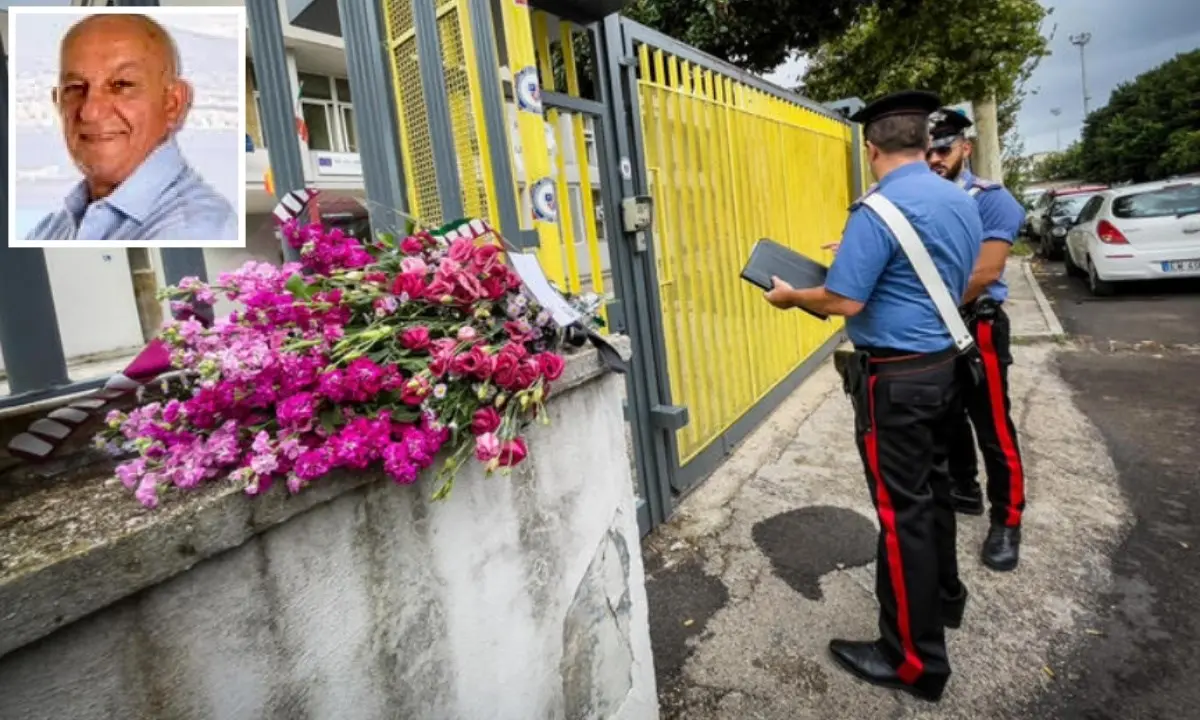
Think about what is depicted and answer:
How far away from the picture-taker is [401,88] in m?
2.47

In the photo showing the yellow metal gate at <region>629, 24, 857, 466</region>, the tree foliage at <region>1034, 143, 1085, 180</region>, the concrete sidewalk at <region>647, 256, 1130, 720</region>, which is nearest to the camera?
the concrete sidewalk at <region>647, 256, 1130, 720</region>

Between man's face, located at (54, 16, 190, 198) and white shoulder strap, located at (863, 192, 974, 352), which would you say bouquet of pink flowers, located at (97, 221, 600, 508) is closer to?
man's face, located at (54, 16, 190, 198)

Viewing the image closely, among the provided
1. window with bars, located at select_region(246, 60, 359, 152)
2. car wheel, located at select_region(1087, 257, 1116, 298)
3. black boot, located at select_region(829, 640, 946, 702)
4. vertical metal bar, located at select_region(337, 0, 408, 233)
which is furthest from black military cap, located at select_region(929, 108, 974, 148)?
window with bars, located at select_region(246, 60, 359, 152)

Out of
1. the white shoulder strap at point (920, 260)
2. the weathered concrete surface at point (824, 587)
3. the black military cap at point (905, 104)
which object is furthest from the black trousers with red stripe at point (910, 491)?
the black military cap at point (905, 104)

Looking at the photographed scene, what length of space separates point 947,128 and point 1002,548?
2.01 m

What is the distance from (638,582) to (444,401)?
1.05m

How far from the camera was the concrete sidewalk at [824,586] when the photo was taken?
234 cm

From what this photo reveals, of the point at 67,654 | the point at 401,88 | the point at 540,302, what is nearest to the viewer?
the point at 67,654

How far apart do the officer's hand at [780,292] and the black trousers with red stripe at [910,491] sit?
1.25 ft

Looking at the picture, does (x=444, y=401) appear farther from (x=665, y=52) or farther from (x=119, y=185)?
(x=665, y=52)

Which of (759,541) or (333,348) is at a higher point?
(333,348)

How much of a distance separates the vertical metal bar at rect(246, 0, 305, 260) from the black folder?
155 cm

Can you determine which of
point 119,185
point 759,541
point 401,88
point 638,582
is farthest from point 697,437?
point 119,185

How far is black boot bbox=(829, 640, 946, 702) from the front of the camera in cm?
228
